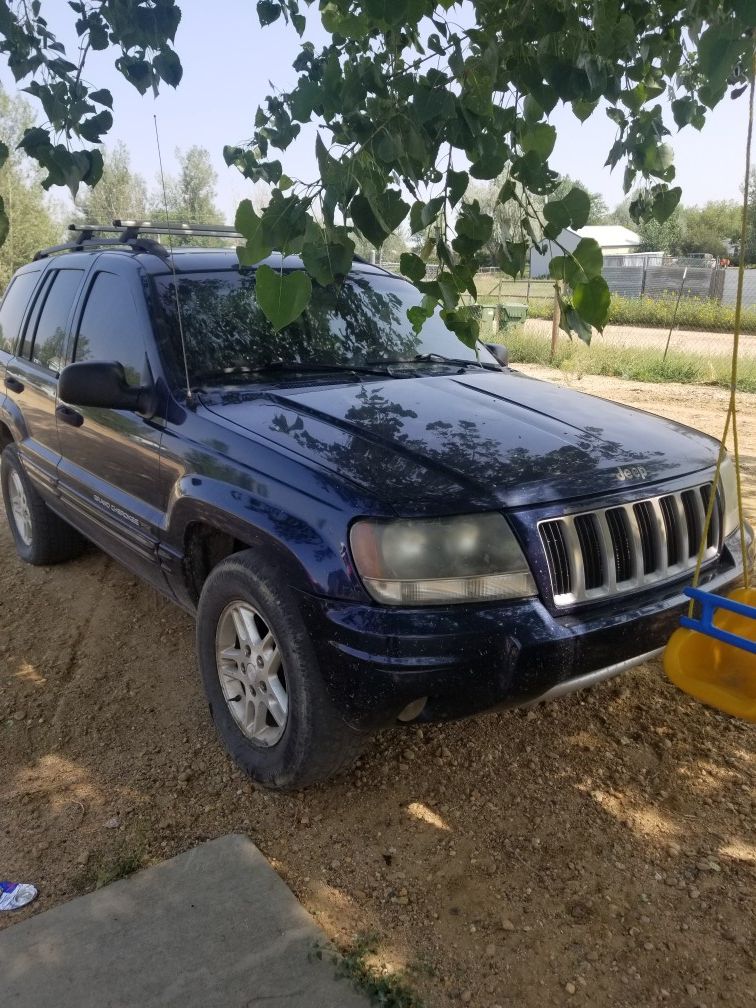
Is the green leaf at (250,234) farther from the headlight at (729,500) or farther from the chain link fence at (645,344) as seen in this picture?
the chain link fence at (645,344)

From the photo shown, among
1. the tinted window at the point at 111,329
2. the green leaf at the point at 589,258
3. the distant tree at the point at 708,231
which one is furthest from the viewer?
the distant tree at the point at 708,231

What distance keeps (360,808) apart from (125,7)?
264 centimetres

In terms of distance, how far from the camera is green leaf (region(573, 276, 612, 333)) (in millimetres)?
2395

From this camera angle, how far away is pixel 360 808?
9.70 feet

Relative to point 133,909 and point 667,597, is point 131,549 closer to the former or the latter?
point 133,909

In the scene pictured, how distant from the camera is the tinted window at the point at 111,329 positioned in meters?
3.65

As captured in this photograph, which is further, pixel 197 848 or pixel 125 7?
pixel 197 848

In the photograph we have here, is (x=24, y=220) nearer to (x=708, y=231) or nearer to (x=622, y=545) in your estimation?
(x=622, y=545)

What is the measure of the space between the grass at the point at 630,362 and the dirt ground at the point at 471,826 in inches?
430

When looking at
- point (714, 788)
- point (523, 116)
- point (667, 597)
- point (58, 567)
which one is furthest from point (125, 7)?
point (58, 567)

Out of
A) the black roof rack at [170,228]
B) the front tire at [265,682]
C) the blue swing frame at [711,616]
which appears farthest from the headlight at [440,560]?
the black roof rack at [170,228]

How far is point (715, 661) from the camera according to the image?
2.63 meters

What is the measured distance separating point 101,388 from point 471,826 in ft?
6.97

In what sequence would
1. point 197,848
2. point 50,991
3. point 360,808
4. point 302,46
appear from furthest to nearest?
1. point 302,46
2. point 360,808
3. point 197,848
4. point 50,991
